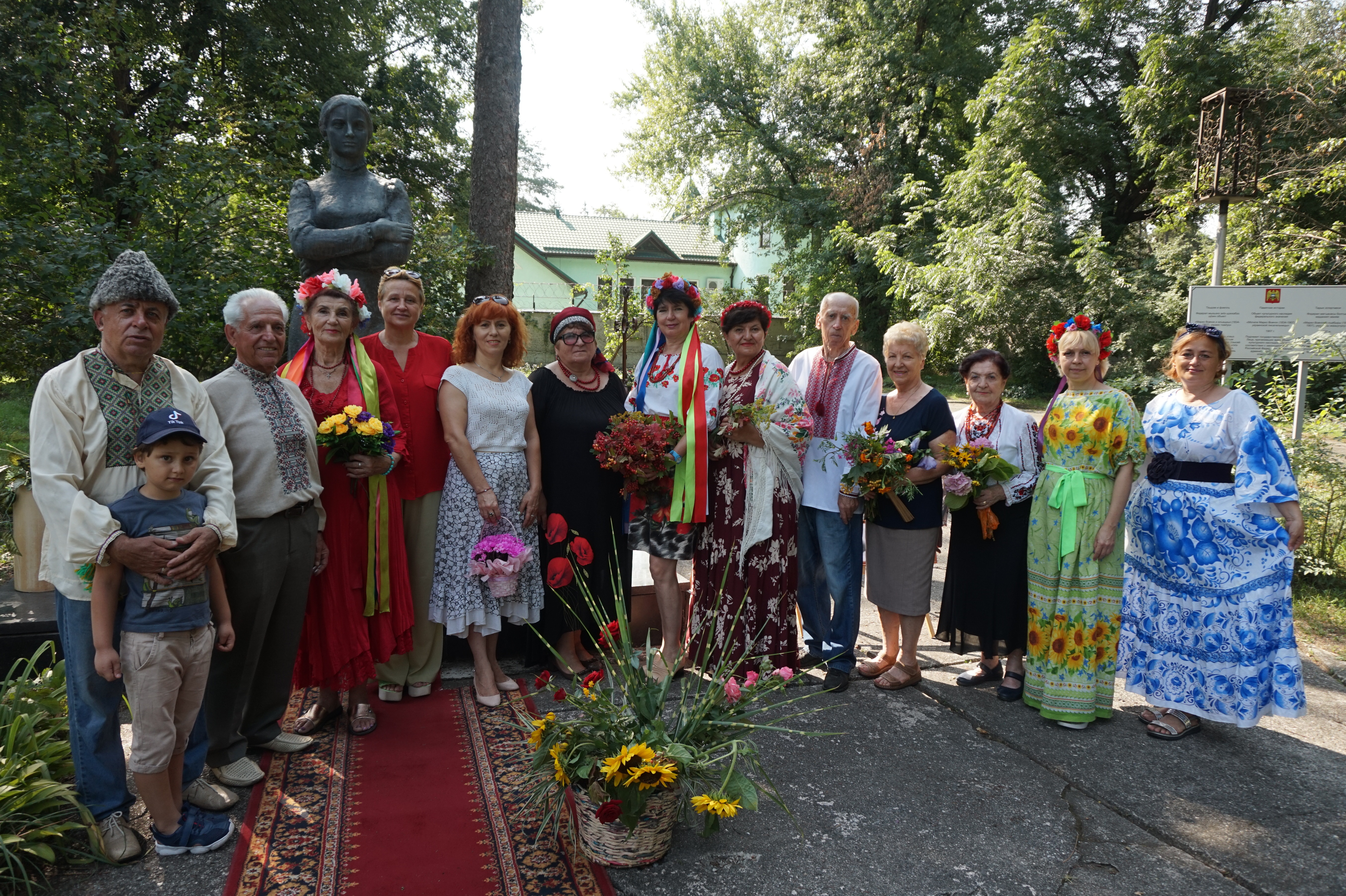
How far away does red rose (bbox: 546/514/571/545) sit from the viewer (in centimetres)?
425

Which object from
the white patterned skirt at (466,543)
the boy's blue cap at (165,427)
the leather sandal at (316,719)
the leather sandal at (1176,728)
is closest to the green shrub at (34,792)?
the leather sandal at (316,719)

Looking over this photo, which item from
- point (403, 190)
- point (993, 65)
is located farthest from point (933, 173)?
point (403, 190)

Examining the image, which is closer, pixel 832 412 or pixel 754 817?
pixel 754 817

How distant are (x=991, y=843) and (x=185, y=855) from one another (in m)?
2.91

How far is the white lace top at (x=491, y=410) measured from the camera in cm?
395

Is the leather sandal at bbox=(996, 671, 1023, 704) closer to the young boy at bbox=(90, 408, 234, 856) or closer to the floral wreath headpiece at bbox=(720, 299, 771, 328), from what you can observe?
the floral wreath headpiece at bbox=(720, 299, 771, 328)

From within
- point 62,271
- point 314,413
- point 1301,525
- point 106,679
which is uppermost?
point 62,271

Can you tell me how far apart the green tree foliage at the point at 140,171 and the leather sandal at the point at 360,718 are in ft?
11.4

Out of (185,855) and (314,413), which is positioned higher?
(314,413)

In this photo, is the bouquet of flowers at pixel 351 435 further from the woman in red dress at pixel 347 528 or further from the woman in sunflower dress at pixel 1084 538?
the woman in sunflower dress at pixel 1084 538

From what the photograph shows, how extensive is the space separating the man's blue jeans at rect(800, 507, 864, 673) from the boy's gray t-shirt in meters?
2.96

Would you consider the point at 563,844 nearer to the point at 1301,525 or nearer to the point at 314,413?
the point at 314,413

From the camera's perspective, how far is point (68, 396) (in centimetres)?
256

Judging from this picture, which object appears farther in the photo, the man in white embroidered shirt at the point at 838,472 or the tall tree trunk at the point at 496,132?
the tall tree trunk at the point at 496,132
